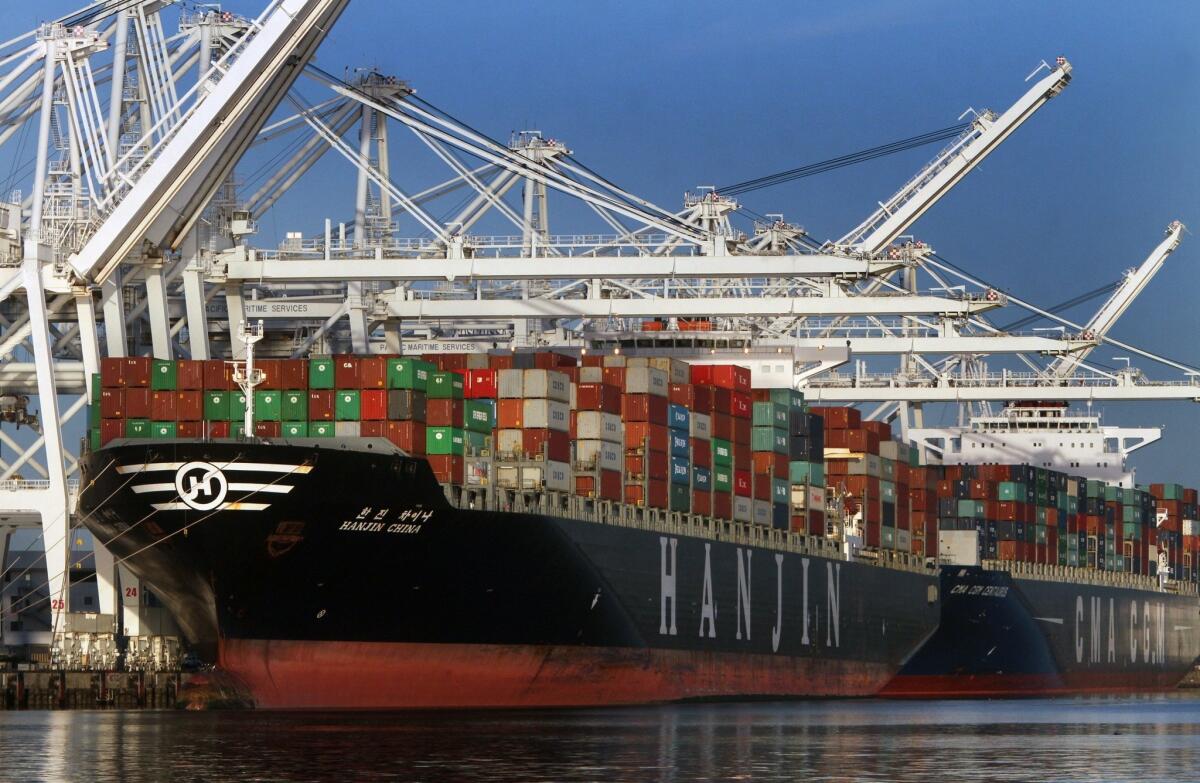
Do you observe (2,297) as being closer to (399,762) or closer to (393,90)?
(393,90)

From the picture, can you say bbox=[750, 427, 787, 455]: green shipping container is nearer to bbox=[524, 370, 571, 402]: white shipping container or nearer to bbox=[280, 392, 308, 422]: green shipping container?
bbox=[524, 370, 571, 402]: white shipping container

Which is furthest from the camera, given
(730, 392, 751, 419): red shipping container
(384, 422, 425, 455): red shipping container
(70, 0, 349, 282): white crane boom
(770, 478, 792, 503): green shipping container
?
(770, 478, 792, 503): green shipping container

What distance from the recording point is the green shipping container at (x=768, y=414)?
173 ft

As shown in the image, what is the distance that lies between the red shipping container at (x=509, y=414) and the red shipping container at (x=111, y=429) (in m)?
7.91

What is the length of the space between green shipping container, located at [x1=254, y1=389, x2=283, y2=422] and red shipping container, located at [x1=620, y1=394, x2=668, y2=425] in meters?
9.04

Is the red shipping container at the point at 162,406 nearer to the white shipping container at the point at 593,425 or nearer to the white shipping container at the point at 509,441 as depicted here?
the white shipping container at the point at 509,441

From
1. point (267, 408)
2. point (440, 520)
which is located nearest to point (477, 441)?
point (440, 520)

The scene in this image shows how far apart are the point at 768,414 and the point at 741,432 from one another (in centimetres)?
96

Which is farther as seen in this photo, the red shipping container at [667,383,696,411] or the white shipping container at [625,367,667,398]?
the red shipping container at [667,383,696,411]

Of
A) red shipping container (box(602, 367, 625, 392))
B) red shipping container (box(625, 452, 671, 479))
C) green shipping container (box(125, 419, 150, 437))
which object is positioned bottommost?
red shipping container (box(625, 452, 671, 479))

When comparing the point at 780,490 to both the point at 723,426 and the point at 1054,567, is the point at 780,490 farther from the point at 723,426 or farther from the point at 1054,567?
the point at 1054,567

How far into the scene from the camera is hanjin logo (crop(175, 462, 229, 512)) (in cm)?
3912

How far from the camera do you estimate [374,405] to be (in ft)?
133

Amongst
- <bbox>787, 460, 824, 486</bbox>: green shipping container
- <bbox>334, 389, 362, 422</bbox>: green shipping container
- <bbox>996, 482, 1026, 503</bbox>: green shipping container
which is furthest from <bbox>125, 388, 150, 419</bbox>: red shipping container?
<bbox>996, 482, 1026, 503</bbox>: green shipping container
